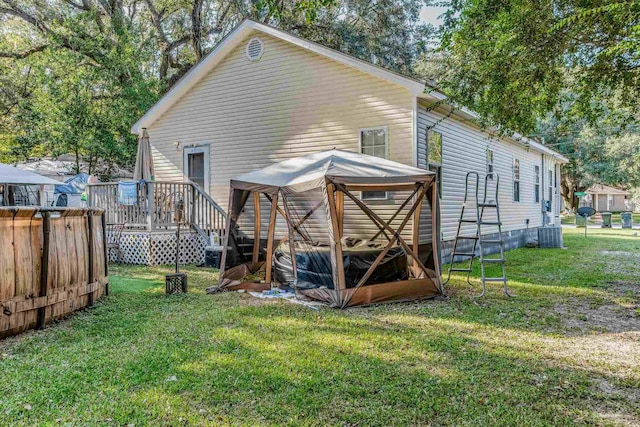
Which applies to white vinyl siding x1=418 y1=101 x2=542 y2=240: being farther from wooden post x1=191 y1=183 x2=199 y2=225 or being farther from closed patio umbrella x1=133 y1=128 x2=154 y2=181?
closed patio umbrella x1=133 y1=128 x2=154 y2=181

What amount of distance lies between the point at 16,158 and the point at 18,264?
1630 cm

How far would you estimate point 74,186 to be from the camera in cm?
1478

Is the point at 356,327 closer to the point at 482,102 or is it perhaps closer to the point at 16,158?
the point at 482,102

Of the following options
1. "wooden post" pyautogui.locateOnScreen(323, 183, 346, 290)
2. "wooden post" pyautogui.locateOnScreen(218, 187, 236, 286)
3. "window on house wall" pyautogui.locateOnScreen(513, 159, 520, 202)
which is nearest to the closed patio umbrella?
"wooden post" pyautogui.locateOnScreen(218, 187, 236, 286)

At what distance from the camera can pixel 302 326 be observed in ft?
16.0

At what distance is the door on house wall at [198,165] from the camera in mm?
11164

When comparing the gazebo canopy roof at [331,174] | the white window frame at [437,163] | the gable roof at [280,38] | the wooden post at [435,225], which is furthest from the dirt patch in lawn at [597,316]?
the gable roof at [280,38]

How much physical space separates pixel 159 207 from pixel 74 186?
6.78 meters

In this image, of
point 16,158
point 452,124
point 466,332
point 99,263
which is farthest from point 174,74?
point 466,332

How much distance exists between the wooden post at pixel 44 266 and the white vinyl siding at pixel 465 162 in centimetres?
621

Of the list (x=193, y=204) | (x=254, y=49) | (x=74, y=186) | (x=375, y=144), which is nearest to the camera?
(x=375, y=144)

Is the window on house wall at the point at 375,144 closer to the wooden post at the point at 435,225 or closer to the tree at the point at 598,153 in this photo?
the wooden post at the point at 435,225

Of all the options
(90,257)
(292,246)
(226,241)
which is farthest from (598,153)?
(90,257)

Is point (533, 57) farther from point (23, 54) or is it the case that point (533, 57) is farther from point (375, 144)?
point (23, 54)
